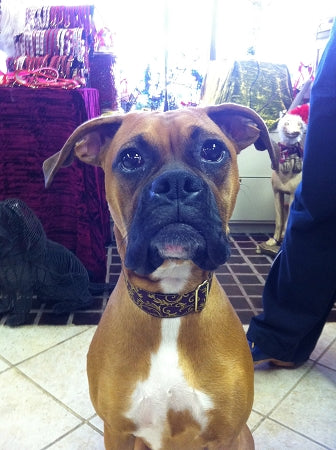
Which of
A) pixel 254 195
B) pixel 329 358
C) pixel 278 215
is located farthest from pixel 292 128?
pixel 329 358

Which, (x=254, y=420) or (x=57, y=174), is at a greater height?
(x=57, y=174)

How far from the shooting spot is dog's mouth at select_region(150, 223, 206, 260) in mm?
851

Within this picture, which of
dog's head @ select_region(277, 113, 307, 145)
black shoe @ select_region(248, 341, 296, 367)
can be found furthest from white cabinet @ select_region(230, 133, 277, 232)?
black shoe @ select_region(248, 341, 296, 367)

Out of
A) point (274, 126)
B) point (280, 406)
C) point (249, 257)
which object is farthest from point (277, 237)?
point (280, 406)

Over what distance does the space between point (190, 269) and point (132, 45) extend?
10.6 ft

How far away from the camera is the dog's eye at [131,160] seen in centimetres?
97

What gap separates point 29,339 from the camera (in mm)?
2045

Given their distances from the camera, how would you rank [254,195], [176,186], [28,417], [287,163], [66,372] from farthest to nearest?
[254,195]
[287,163]
[66,372]
[28,417]
[176,186]

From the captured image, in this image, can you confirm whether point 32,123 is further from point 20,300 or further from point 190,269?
point 190,269

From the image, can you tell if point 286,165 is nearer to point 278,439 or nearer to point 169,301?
point 278,439

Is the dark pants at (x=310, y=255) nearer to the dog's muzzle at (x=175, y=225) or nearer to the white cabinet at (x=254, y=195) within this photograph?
the dog's muzzle at (x=175, y=225)

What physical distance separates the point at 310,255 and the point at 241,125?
65 cm

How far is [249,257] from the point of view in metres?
3.11

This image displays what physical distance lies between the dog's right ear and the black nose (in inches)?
11.9
